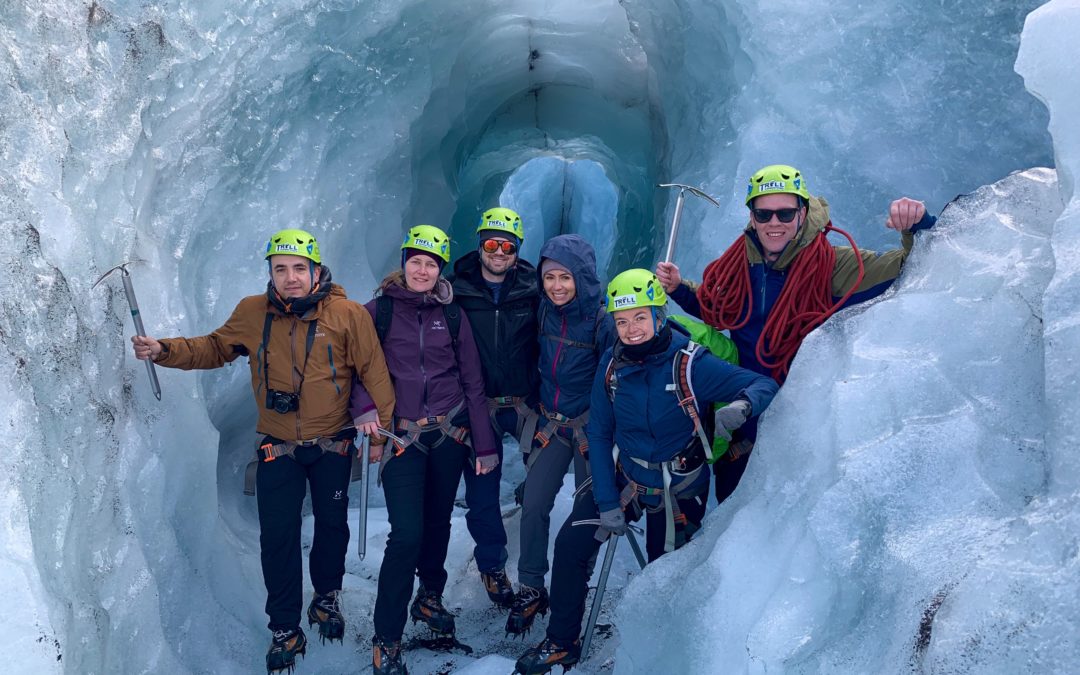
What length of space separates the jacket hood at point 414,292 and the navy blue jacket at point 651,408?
30.6 inches

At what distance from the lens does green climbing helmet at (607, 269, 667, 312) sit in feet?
9.75

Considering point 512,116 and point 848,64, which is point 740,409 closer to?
point 848,64

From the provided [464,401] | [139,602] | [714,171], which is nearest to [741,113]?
[714,171]

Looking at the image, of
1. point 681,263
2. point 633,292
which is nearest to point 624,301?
point 633,292

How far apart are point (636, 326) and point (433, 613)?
5.62ft

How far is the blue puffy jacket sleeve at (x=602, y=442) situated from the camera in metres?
3.12

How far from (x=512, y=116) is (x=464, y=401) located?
16.8 ft

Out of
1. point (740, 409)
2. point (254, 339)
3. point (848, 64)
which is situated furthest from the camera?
point (848, 64)

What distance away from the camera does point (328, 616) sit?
12.3ft

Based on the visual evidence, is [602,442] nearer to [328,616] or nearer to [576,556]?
[576,556]

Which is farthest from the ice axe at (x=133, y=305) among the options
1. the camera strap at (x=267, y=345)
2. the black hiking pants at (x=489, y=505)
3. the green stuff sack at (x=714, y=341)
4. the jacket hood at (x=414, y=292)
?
the green stuff sack at (x=714, y=341)

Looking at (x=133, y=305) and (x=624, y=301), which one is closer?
(x=624, y=301)

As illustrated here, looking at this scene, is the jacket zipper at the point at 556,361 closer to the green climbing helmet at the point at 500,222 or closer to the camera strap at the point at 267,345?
the green climbing helmet at the point at 500,222

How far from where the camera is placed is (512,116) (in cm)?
825
